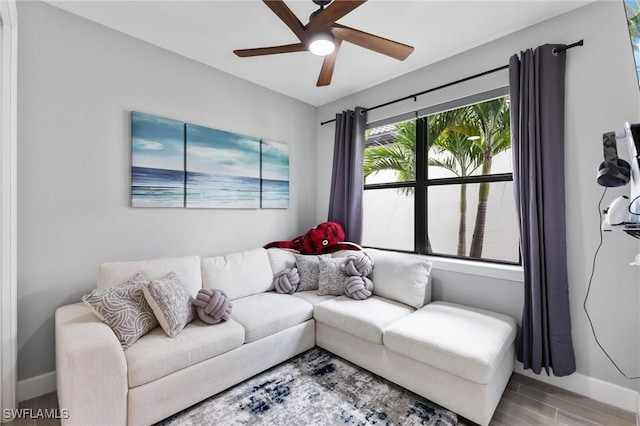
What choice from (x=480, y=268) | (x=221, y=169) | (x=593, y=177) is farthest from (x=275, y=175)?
(x=593, y=177)

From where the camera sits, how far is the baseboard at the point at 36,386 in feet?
6.33

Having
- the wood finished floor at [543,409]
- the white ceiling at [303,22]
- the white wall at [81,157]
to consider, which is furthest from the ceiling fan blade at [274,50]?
the wood finished floor at [543,409]

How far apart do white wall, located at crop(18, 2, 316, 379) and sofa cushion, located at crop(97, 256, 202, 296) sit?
31 centimetres

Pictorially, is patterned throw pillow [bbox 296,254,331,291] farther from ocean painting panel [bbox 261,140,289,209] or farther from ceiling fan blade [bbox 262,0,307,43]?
ceiling fan blade [bbox 262,0,307,43]

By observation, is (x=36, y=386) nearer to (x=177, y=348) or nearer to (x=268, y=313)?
(x=177, y=348)

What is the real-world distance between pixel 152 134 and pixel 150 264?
109 centimetres

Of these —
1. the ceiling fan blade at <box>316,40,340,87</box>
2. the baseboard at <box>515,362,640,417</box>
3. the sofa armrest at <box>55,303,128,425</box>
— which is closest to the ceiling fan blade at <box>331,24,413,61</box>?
the ceiling fan blade at <box>316,40,340,87</box>

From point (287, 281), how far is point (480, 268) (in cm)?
168

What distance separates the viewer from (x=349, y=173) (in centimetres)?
340

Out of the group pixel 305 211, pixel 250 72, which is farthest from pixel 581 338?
pixel 250 72

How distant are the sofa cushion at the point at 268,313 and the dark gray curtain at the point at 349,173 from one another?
3.71 ft

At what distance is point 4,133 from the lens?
1.75m

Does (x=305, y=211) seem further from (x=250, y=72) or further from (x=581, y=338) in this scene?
(x=581, y=338)

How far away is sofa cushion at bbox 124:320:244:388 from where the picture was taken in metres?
1.60
